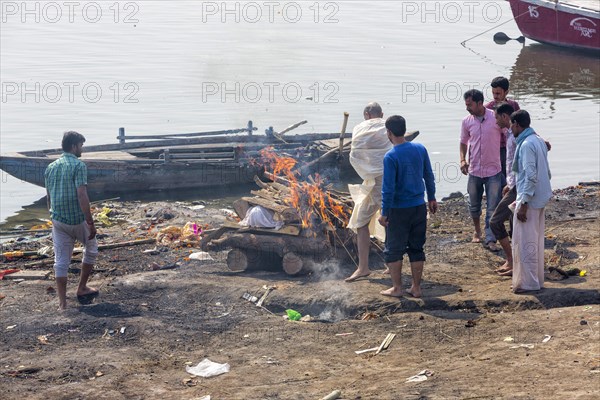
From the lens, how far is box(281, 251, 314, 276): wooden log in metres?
10.5

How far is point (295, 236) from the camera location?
34.4ft

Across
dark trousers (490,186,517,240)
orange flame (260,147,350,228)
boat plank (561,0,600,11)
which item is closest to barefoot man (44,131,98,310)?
orange flame (260,147,350,228)

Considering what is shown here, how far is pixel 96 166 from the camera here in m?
19.2

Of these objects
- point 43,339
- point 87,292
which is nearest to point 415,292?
point 87,292

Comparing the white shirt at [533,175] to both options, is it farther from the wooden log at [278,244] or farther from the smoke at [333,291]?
the wooden log at [278,244]

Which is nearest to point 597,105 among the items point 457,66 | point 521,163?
point 457,66

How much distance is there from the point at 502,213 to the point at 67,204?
4.89m

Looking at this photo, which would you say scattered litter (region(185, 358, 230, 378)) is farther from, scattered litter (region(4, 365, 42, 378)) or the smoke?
the smoke

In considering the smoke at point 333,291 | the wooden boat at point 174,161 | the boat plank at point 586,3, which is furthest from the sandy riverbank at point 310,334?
the boat plank at point 586,3

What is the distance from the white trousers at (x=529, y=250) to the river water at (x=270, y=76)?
11.2 metres

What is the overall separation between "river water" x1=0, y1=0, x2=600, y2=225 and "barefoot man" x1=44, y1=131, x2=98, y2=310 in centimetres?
981

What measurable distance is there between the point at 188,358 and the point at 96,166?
11.9 metres

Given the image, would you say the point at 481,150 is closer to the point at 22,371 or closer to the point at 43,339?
the point at 43,339

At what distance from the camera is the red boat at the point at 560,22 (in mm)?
38344
